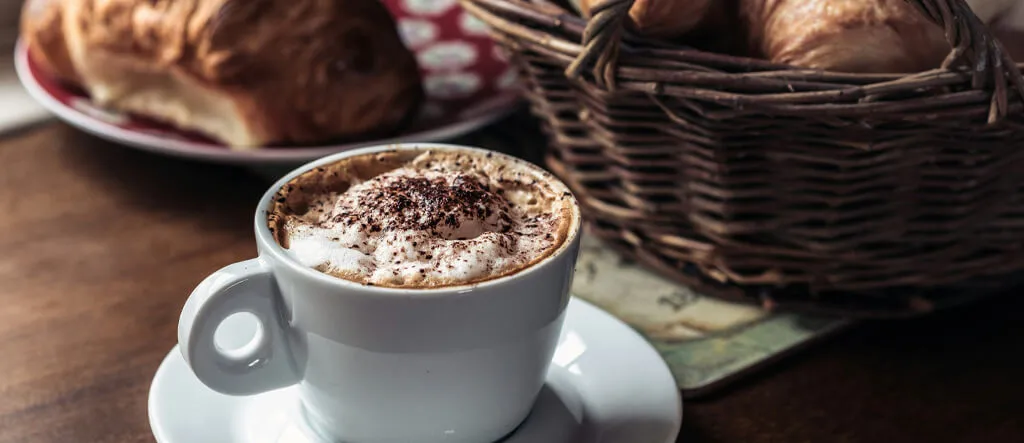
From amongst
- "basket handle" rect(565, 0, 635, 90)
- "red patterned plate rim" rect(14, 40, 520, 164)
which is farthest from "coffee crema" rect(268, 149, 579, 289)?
"red patterned plate rim" rect(14, 40, 520, 164)

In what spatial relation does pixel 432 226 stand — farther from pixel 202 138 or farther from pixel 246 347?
pixel 202 138

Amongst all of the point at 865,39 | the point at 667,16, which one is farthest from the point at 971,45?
the point at 667,16

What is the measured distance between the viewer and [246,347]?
628 millimetres

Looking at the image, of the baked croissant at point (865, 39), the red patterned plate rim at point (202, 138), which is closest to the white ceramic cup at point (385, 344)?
the baked croissant at point (865, 39)

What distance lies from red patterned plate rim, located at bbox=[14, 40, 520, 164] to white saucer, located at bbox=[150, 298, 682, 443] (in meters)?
0.36

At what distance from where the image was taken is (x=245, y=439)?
63 centimetres

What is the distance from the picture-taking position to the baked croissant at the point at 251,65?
1.03 metres

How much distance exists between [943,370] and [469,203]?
0.42 m

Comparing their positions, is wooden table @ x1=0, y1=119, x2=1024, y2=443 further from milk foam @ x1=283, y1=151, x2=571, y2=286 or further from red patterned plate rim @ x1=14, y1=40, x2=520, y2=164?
milk foam @ x1=283, y1=151, x2=571, y2=286

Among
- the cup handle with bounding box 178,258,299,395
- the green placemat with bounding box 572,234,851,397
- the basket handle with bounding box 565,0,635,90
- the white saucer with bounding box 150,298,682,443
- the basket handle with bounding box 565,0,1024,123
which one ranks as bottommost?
the green placemat with bounding box 572,234,851,397

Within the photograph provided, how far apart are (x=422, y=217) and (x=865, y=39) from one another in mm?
369

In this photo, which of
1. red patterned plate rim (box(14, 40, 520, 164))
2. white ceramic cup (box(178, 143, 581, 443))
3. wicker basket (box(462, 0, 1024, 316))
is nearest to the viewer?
white ceramic cup (box(178, 143, 581, 443))

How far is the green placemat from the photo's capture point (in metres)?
0.78

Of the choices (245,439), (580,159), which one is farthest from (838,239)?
(245,439)
